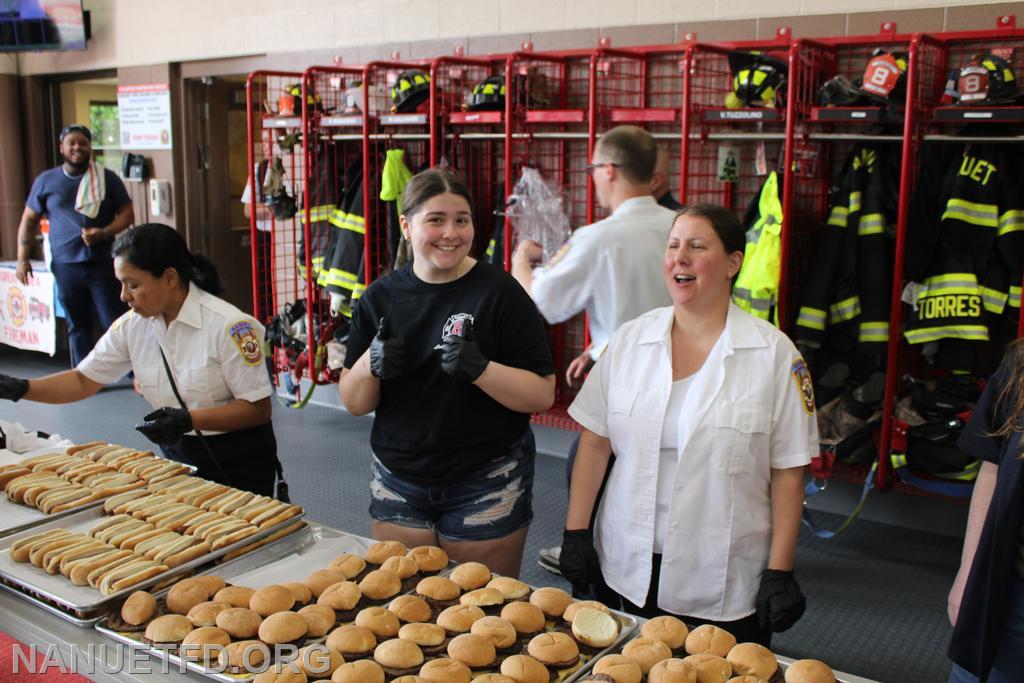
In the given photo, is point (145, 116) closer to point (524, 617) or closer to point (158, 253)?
point (158, 253)

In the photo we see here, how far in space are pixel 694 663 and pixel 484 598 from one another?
417mm

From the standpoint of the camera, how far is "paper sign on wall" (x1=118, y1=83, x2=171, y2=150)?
739 centimetres

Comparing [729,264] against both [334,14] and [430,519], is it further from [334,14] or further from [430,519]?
[334,14]

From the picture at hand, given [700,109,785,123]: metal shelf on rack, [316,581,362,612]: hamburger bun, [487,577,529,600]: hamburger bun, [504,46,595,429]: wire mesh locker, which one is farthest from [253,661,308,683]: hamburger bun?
[504,46,595,429]: wire mesh locker

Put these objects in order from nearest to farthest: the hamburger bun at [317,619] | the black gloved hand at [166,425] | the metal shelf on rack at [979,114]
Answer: the hamburger bun at [317,619] → the black gloved hand at [166,425] → the metal shelf on rack at [979,114]

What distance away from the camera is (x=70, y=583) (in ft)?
6.14

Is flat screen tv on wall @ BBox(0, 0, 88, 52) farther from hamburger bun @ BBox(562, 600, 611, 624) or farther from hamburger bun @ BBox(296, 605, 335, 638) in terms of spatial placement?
hamburger bun @ BBox(562, 600, 611, 624)

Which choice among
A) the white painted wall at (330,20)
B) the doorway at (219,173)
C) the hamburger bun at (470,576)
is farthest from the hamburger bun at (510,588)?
the doorway at (219,173)

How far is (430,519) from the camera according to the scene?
235cm

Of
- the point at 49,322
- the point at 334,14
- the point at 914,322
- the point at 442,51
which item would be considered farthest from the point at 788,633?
the point at 49,322

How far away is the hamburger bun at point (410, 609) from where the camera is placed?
5.71 feet

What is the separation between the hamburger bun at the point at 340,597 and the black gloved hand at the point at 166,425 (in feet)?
2.96

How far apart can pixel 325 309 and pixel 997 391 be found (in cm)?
488

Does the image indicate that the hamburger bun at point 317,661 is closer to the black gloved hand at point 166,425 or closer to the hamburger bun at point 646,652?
the hamburger bun at point 646,652
